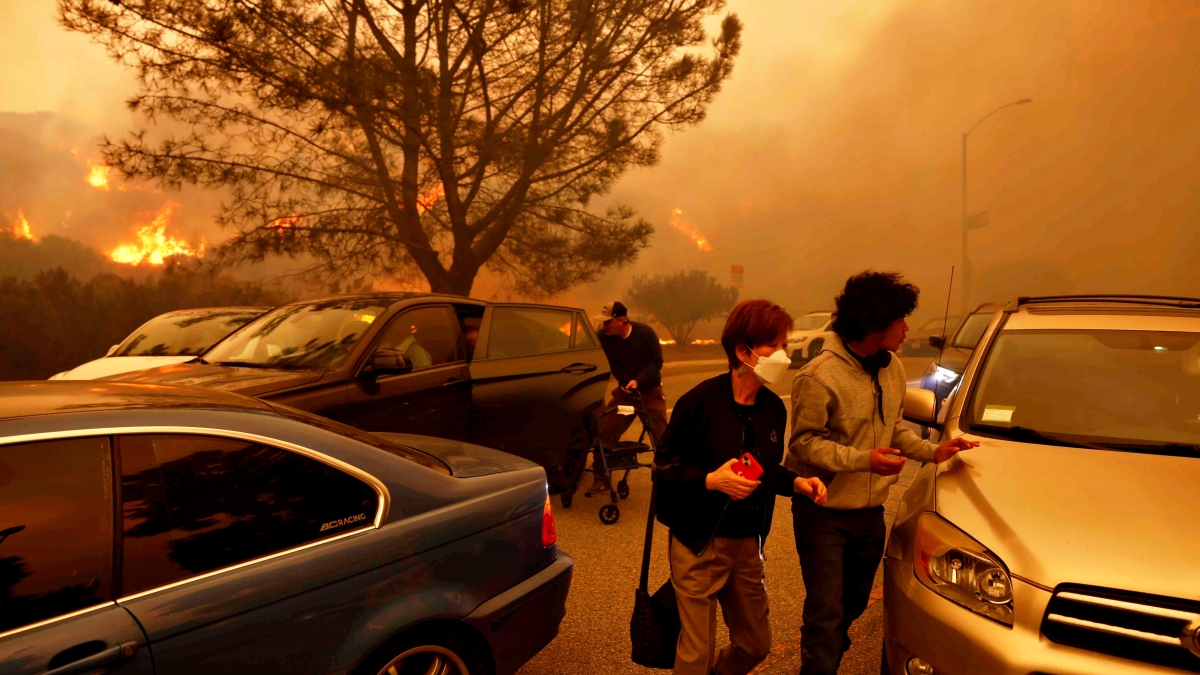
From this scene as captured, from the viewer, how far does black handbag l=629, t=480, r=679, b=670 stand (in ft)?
8.38

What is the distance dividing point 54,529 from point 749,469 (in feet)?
5.93

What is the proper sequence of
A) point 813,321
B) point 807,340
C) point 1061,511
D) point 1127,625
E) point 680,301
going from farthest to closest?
point 680,301, point 813,321, point 807,340, point 1061,511, point 1127,625

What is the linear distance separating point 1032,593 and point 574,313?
488 cm

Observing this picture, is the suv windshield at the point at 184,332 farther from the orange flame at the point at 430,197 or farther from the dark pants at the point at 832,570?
the dark pants at the point at 832,570

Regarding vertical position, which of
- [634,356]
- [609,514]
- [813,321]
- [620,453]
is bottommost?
[609,514]

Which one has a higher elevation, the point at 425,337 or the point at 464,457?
the point at 425,337

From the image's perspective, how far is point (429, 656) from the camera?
2.30m

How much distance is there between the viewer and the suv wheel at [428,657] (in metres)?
2.15

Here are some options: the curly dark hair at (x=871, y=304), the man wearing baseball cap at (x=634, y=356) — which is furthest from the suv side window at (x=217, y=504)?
the man wearing baseball cap at (x=634, y=356)

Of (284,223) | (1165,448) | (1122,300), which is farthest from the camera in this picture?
(284,223)

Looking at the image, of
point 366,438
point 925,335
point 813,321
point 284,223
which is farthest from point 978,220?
point 366,438

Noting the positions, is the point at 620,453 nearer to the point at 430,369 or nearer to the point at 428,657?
the point at 430,369

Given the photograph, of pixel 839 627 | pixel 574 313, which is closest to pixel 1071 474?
pixel 839 627

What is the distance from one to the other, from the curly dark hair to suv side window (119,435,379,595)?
174 cm
